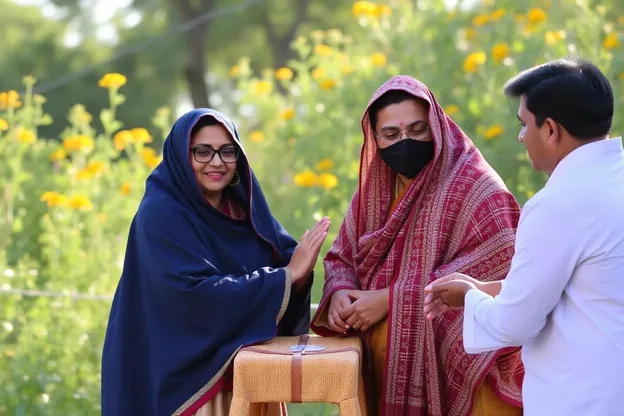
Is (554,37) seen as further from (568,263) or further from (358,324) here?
(568,263)

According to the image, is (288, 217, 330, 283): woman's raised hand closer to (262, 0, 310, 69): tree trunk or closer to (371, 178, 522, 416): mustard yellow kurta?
(371, 178, 522, 416): mustard yellow kurta

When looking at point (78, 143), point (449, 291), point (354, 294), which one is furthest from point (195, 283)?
point (78, 143)

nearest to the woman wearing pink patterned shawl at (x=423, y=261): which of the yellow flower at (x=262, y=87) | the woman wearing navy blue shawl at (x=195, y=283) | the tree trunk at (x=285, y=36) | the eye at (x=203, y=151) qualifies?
the woman wearing navy blue shawl at (x=195, y=283)

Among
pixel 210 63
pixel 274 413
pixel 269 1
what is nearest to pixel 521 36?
pixel 274 413

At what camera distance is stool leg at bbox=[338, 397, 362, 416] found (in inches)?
109

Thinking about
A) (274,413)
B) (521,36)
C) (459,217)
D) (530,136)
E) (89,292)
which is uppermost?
(521,36)

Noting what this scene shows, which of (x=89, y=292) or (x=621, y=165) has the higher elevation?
(x=621, y=165)

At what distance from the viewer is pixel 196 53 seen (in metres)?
14.3

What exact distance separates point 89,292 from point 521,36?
258cm

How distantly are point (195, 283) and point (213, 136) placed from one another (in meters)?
0.48

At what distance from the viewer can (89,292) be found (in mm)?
4922

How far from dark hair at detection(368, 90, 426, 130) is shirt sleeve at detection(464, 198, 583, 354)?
0.93 m

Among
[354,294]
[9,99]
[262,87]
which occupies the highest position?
[262,87]

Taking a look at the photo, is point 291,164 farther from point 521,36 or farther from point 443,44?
point 521,36
